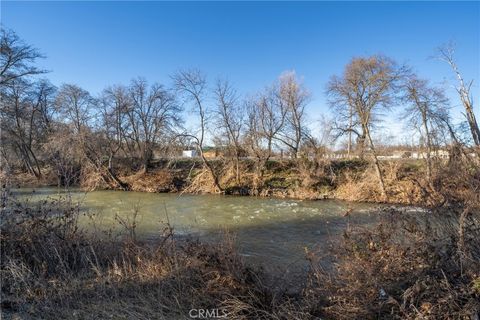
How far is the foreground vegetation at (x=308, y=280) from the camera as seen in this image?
3.74m

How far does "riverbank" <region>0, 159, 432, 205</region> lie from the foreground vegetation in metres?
16.5

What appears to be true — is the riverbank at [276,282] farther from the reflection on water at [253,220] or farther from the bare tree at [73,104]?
the bare tree at [73,104]

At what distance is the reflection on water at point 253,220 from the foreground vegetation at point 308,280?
1740 millimetres

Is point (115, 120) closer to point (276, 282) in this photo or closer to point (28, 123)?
point (28, 123)

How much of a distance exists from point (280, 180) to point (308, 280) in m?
22.1

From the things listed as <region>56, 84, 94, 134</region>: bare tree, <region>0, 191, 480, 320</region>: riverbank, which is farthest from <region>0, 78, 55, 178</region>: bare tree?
<region>0, 191, 480, 320</region>: riverbank

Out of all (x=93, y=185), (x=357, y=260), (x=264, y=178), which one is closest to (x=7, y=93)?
(x=93, y=185)

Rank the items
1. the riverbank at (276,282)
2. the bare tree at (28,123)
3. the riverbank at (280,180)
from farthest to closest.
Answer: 1. the bare tree at (28,123)
2. the riverbank at (280,180)
3. the riverbank at (276,282)

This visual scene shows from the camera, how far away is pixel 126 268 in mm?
5504

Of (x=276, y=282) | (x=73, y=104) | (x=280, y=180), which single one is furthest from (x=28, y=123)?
(x=276, y=282)

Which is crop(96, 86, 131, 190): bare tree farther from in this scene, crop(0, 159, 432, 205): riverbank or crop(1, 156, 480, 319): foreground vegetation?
crop(1, 156, 480, 319): foreground vegetation

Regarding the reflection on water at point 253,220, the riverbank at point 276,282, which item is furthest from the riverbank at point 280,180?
the riverbank at point 276,282

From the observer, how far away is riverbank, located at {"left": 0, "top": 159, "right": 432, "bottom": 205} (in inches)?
883

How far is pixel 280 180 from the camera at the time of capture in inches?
1052
